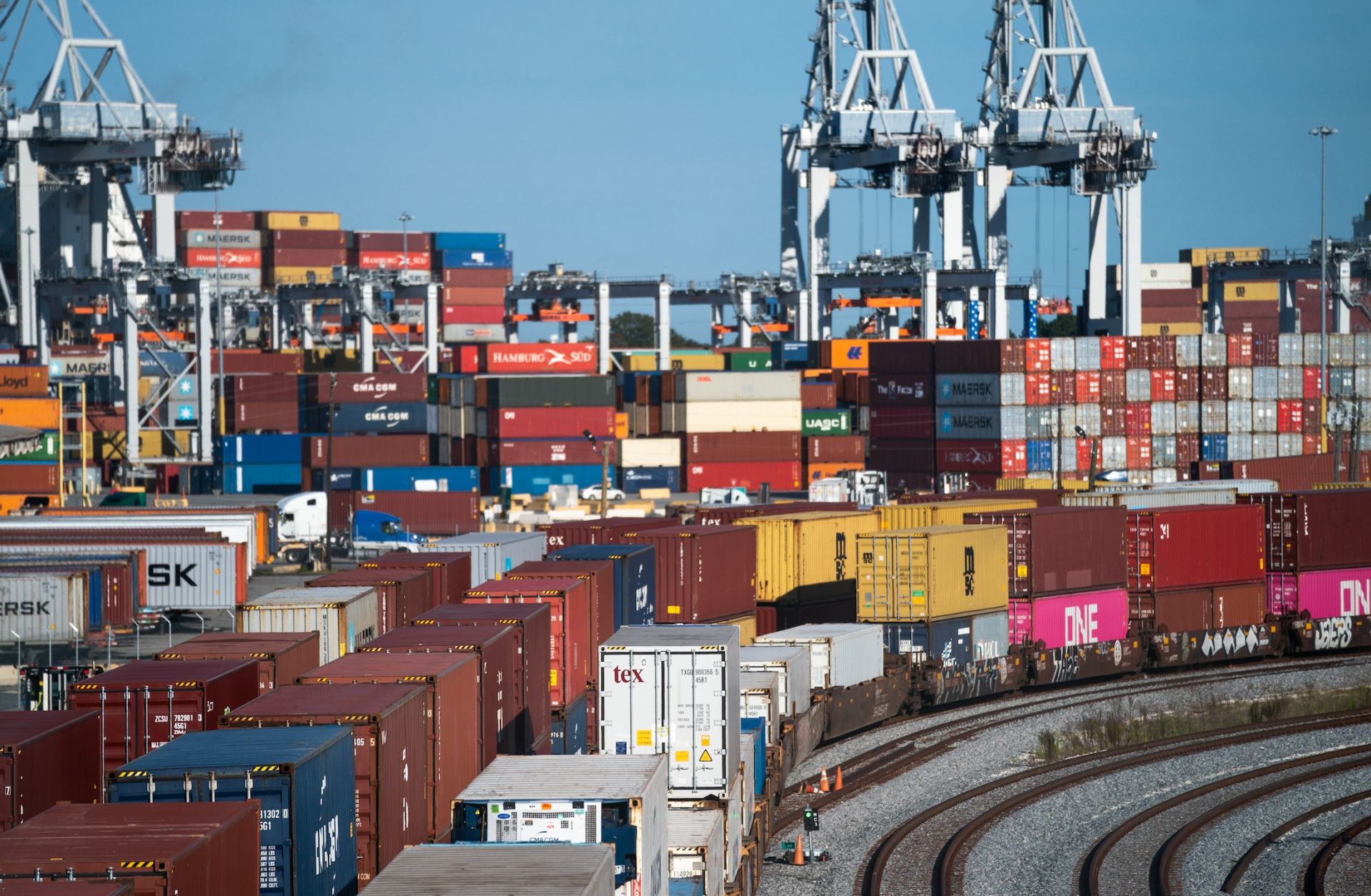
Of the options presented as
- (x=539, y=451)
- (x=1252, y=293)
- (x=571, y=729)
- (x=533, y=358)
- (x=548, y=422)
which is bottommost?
(x=571, y=729)

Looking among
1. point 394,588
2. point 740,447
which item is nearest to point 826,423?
point 740,447

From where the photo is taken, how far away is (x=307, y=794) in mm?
13516

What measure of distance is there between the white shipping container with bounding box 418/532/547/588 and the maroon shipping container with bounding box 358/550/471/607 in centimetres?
226

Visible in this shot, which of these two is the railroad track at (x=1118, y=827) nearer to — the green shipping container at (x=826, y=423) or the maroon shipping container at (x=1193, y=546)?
the maroon shipping container at (x=1193, y=546)

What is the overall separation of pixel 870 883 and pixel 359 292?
221 feet

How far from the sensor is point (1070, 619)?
36281mm

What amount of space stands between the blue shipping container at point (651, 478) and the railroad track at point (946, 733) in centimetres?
3775

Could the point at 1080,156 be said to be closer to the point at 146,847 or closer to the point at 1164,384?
the point at 1164,384

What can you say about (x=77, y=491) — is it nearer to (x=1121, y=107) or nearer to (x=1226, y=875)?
(x=1121, y=107)

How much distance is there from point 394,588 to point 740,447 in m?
46.3

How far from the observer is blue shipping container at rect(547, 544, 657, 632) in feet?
89.4

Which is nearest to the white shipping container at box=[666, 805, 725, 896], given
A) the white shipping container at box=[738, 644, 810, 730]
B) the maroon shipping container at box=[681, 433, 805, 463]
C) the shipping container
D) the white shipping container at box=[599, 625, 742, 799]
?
the white shipping container at box=[599, 625, 742, 799]

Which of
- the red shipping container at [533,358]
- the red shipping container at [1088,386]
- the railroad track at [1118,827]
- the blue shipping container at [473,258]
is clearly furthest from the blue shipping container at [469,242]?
the railroad track at [1118,827]

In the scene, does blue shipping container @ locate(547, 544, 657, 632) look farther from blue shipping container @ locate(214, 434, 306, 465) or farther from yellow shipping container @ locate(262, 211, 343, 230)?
yellow shipping container @ locate(262, 211, 343, 230)
